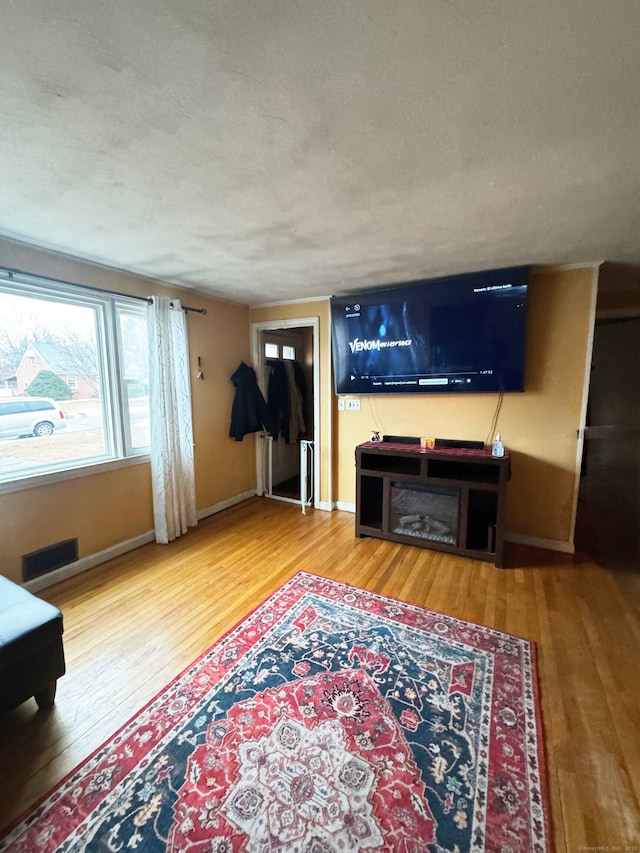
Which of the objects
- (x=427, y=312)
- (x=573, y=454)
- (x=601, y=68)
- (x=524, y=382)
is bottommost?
(x=573, y=454)

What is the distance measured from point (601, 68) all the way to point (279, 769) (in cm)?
239

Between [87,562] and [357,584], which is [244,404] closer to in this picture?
[87,562]

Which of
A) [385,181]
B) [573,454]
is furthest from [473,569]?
[385,181]

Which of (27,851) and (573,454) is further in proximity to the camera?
(573,454)

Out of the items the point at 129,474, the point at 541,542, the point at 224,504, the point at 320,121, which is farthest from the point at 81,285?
the point at 541,542

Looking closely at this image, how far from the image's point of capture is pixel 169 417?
2975mm

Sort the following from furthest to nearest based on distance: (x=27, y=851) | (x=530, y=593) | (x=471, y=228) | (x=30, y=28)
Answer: (x=530, y=593) → (x=471, y=228) → (x=27, y=851) → (x=30, y=28)

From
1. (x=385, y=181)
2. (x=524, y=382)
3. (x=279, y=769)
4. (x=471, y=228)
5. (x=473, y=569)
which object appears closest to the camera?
(x=279, y=769)

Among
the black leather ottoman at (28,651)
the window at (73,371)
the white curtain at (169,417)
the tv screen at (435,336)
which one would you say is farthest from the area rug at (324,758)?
the tv screen at (435,336)

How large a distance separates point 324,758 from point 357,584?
114 centimetres

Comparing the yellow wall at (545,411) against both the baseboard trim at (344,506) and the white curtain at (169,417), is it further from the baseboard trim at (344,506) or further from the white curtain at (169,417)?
the white curtain at (169,417)

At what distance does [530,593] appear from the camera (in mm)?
2221

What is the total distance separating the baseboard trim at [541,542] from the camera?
2.75 meters

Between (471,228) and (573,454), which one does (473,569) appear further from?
(471,228)
